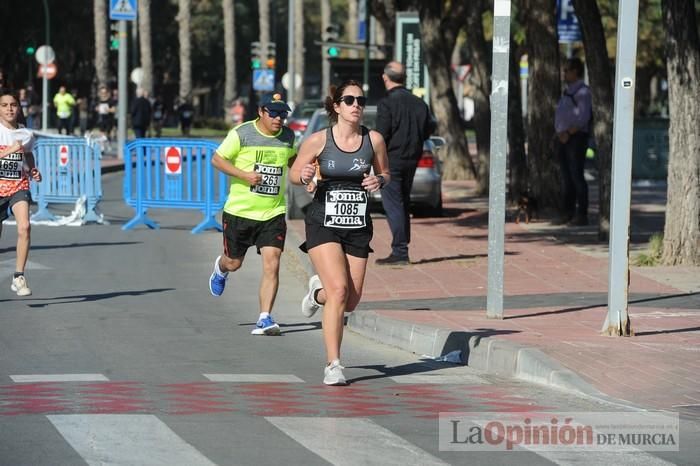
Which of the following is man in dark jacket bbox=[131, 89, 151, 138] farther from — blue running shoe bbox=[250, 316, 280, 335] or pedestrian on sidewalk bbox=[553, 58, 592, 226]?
blue running shoe bbox=[250, 316, 280, 335]

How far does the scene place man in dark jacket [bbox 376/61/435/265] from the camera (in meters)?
15.1

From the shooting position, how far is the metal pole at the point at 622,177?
35.6 feet

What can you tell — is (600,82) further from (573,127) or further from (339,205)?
(339,205)

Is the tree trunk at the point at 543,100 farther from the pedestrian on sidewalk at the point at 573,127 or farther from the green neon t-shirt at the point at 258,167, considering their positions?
the green neon t-shirt at the point at 258,167

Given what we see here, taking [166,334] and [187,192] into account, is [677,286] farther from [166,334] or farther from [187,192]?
[187,192]

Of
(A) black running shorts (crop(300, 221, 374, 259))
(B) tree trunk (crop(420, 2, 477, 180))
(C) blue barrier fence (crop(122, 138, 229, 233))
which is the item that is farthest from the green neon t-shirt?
(B) tree trunk (crop(420, 2, 477, 180))

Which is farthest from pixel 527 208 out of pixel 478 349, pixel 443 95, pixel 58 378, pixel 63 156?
pixel 58 378

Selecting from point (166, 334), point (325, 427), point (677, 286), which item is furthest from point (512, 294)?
point (325, 427)

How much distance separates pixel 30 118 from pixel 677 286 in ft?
119

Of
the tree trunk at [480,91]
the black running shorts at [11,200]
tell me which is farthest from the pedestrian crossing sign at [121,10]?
the black running shorts at [11,200]

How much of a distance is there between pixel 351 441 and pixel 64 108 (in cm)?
4002

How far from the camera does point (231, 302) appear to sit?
13648mm

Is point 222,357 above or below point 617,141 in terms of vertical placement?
below

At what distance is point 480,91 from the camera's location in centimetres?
2734
